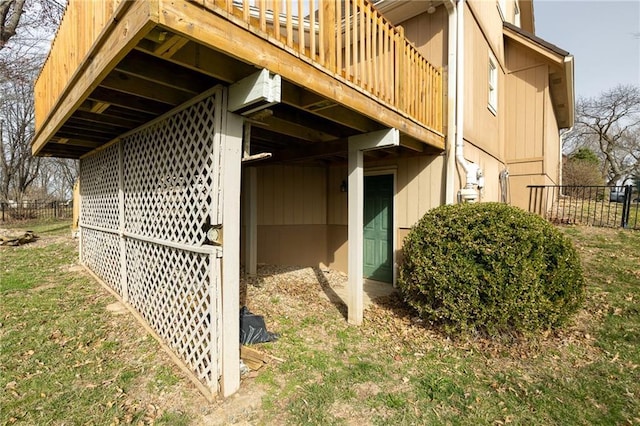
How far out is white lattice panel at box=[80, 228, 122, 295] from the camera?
4.92 metres

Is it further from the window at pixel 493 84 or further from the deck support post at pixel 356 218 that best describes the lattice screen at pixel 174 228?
the window at pixel 493 84

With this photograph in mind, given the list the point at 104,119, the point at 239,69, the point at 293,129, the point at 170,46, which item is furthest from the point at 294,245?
the point at 170,46

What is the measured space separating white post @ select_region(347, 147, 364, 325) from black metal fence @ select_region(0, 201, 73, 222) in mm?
18218

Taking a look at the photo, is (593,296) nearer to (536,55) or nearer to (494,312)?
(494,312)

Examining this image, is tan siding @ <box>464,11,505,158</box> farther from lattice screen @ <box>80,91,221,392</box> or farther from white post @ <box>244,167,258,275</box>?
lattice screen @ <box>80,91,221,392</box>

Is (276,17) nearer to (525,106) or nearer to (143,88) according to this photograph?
(143,88)

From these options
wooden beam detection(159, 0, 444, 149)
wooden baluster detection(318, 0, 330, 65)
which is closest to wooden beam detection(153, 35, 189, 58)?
wooden beam detection(159, 0, 444, 149)

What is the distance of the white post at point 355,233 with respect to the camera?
415cm

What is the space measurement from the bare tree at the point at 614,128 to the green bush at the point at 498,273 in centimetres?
2668

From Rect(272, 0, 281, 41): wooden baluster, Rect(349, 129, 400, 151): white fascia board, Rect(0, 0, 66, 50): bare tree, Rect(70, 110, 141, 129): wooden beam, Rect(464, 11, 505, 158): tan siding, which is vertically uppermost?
Rect(0, 0, 66, 50): bare tree

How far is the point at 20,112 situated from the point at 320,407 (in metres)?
→ 26.1

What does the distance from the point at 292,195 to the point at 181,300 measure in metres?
4.20

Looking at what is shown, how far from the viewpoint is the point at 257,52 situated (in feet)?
7.15

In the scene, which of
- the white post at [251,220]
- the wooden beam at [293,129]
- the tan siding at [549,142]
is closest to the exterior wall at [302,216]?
the white post at [251,220]
